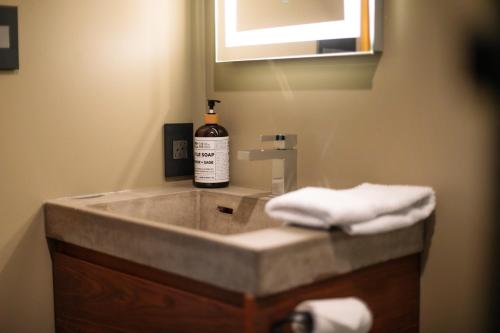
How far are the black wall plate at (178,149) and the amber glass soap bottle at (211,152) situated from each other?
0.09m

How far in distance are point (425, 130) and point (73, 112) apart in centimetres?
83

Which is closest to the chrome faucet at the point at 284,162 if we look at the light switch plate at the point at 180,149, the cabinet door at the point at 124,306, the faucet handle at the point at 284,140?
the faucet handle at the point at 284,140

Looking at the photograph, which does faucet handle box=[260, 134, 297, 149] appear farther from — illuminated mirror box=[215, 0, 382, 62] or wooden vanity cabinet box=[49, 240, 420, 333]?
wooden vanity cabinet box=[49, 240, 420, 333]

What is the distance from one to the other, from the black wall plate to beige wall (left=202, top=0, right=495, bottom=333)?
0.37 meters

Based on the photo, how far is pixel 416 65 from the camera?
54.2 inches

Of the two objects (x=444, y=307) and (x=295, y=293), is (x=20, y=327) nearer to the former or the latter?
(x=295, y=293)

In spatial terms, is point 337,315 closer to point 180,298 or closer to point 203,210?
point 180,298

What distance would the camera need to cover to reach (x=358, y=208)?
1151mm

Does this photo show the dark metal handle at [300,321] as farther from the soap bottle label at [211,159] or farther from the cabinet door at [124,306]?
the soap bottle label at [211,159]

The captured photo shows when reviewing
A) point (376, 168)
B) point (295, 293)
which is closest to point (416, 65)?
point (376, 168)

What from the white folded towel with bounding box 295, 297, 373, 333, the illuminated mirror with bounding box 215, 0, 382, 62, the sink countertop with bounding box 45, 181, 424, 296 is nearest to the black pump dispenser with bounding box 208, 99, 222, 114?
the illuminated mirror with bounding box 215, 0, 382, 62

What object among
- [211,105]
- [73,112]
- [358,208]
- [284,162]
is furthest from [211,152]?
[358,208]

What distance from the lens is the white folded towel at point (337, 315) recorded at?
3.44 ft

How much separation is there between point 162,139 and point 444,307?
85 cm
